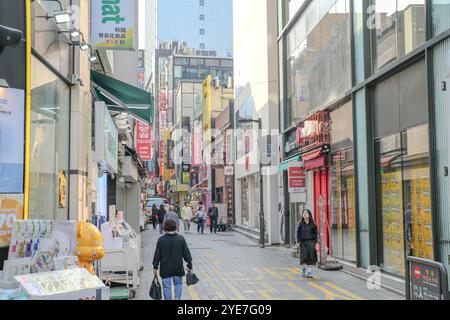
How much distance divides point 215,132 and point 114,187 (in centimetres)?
2782

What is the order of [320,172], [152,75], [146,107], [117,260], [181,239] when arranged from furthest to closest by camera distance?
[152,75] → [320,172] → [146,107] → [117,260] → [181,239]

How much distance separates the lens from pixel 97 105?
13.0 metres

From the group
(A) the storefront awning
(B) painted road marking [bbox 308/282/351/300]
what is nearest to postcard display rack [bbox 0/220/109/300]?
(B) painted road marking [bbox 308/282/351/300]

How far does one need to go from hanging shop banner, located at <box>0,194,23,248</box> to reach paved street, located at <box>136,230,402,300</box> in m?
4.23

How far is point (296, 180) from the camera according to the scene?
19.9 m

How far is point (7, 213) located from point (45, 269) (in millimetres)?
1761

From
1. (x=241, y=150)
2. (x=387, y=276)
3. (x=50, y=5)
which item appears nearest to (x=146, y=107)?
(x=50, y=5)

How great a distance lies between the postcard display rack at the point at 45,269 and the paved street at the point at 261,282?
4.50 m

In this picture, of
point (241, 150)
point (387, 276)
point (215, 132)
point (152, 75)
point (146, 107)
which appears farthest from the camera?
point (152, 75)

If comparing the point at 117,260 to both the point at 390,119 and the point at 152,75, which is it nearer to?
the point at 390,119

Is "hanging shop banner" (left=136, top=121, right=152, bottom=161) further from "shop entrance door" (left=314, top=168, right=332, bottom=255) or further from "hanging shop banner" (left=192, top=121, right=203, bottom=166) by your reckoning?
"shop entrance door" (left=314, top=168, right=332, bottom=255)

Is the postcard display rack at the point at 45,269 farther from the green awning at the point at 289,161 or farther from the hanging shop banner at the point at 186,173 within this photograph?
the hanging shop banner at the point at 186,173

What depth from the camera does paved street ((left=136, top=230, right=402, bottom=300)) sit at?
1076cm

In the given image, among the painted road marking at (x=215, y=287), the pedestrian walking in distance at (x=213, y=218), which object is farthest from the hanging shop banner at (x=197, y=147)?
the painted road marking at (x=215, y=287)
